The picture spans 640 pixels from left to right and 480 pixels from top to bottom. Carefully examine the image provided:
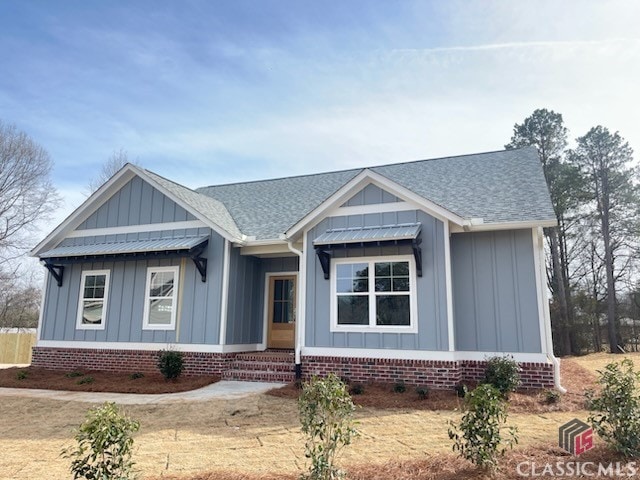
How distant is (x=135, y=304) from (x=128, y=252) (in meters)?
1.48

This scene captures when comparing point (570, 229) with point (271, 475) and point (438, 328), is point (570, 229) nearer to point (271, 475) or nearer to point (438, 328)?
point (438, 328)

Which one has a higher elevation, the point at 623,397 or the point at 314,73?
the point at 314,73

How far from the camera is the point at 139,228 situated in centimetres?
1204

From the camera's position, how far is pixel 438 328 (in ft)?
28.3

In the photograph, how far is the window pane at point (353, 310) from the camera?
9297 millimetres

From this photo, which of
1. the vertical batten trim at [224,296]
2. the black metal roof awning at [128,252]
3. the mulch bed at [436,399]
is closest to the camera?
the mulch bed at [436,399]

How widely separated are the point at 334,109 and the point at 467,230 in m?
5.03

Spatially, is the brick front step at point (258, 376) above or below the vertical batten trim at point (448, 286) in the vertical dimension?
below

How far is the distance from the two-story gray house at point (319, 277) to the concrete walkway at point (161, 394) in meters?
0.71

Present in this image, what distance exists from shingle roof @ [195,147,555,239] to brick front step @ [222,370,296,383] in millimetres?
3439

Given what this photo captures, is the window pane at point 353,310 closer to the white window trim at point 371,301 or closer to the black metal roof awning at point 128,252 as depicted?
the white window trim at point 371,301

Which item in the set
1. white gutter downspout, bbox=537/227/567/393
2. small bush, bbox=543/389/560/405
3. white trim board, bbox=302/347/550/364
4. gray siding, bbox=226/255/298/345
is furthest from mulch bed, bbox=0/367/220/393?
white gutter downspout, bbox=537/227/567/393

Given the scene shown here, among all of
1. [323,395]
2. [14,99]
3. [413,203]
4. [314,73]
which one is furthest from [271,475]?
[14,99]

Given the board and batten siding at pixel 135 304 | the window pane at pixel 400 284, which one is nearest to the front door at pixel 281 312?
the board and batten siding at pixel 135 304
